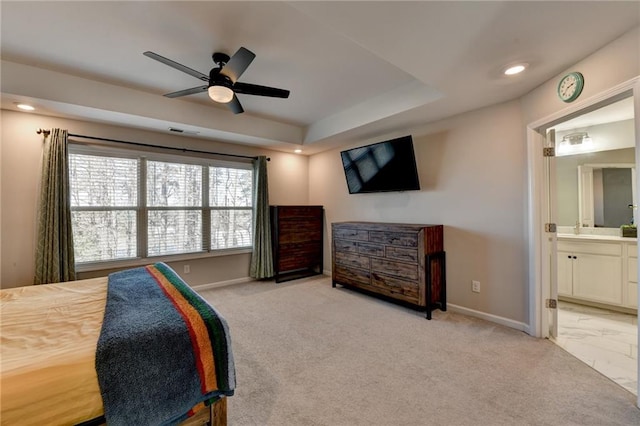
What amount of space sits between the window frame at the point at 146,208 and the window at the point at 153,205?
0.04ft

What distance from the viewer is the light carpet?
1.61 metres

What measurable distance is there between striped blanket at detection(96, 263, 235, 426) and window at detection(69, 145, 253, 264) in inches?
94.3

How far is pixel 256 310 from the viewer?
10.9ft

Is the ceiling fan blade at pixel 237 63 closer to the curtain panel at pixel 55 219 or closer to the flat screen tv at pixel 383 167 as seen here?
the flat screen tv at pixel 383 167

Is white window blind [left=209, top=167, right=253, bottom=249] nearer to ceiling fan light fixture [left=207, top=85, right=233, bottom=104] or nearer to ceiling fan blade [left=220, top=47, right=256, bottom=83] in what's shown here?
ceiling fan light fixture [left=207, top=85, right=233, bottom=104]

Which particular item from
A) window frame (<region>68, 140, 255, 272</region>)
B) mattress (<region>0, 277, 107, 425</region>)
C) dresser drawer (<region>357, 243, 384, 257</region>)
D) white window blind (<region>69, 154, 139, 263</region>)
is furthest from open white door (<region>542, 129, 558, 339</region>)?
white window blind (<region>69, 154, 139, 263</region>)

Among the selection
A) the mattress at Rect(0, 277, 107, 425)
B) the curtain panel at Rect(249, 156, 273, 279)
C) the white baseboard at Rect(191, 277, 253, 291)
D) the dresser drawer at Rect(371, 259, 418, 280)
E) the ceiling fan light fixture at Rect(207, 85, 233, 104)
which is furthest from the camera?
the curtain panel at Rect(249, 156, 273, 279)

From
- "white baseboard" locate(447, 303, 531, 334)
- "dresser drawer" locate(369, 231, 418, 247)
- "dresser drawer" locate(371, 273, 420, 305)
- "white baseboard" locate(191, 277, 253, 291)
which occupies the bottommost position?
"white baseboard" locate(447, 303, 531, 334)

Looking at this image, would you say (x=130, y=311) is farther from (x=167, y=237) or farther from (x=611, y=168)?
(x=611, y=168)

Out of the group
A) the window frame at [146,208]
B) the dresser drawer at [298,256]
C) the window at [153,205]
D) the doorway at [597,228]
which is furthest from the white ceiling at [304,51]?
the dresser drawer at [298,256]

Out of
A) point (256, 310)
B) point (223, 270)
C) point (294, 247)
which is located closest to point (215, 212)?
point (223, 270)

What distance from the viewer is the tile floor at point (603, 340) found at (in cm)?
204

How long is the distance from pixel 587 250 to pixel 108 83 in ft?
19.7

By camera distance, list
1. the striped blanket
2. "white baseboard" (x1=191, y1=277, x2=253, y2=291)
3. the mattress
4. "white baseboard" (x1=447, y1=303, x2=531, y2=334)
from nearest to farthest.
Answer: the mattress < the striped blanket < "white baseboard" (x1=447, y1=303, x2=531, y2=334) < "white baseboard" (x1=191, y1=277, x2=253, y2=291)
